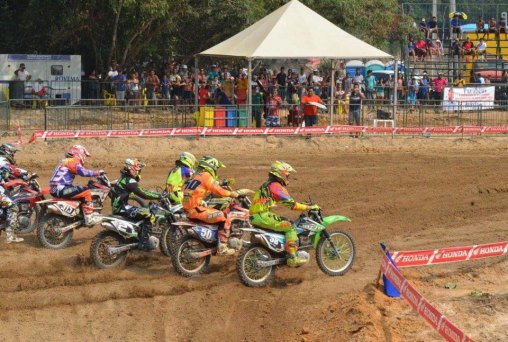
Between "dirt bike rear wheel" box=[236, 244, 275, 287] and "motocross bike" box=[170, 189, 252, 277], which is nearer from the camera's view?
"dirt bike rear wheel" box=[236, 244, 275, 287]

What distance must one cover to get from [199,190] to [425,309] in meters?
5.40

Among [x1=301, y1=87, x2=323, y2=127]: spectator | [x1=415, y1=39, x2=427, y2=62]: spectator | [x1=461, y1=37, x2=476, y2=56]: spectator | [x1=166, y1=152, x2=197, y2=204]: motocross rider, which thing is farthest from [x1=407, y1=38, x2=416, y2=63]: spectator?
[x1=166, y1=152, x2=197, y2=204]: motocross rider

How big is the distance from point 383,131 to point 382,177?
648 cm

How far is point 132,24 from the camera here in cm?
3538

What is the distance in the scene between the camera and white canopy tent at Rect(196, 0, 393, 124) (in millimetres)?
28844

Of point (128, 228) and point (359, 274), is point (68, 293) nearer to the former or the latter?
point (128, 228)

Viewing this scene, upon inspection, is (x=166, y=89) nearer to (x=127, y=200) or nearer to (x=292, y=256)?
(x=127, y=200)

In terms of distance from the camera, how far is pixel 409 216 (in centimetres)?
1845

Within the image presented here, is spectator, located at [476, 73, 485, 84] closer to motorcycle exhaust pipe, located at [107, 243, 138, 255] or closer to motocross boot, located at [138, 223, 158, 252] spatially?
motocross boot, located at [138, 223, 158, 252]

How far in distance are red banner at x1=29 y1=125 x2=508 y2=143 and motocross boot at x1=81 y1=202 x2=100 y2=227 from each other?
35.4 ft

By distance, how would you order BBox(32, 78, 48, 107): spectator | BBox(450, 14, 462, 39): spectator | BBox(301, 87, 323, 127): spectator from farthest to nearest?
BBox(450, 14, 462, 39): spectator
BBox(32, 78, 48, 107): spectator
BBox(301, 87, 323, 127): spectator

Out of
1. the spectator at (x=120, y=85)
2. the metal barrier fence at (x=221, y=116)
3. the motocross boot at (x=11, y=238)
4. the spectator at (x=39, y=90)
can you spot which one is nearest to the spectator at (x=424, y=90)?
the metal barrier fence at (x=221, y=116)

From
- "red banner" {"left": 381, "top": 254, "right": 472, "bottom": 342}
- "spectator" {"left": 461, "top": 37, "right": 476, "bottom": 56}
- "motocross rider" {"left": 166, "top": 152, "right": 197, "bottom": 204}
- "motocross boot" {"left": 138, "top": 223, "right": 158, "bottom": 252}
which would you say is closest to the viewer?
"red banner" {"left": 381, "top": 254, "right": 472, "bottom": 342}

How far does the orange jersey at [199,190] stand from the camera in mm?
14016
